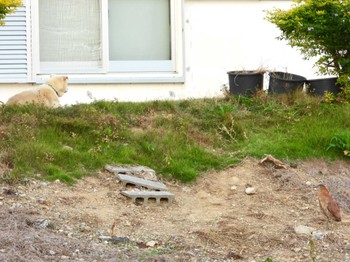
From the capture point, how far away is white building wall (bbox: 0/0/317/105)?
1434 centimetres

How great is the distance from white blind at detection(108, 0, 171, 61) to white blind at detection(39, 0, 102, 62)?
279 millimetres

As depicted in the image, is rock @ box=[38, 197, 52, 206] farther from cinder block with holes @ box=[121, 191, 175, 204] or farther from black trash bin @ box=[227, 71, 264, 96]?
black trash bin @ box=[227, 71, 264, 96]

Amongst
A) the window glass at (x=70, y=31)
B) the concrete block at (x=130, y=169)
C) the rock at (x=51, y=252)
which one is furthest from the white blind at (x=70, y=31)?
the rock at (x=51, y=252)

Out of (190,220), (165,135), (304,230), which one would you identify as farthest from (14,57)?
(304,230)

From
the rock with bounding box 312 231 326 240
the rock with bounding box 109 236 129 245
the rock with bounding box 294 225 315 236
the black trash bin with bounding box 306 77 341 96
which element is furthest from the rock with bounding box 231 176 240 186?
the black trash bin with bounding box 306 77 341 96

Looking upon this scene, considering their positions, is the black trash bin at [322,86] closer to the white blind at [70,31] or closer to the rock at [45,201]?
the white blind at [70,31]

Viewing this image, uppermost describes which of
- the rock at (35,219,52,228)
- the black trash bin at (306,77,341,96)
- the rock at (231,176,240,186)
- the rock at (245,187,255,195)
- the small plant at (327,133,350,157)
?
the black trash bin at (306,77,341,96)

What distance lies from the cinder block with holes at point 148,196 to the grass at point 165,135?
2.16 feet

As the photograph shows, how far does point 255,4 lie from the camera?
1452 cm

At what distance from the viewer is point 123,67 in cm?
1445

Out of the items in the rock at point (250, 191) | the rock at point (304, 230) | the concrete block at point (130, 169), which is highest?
the concrete block at point (130, 169)

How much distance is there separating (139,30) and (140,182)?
5.28 meters

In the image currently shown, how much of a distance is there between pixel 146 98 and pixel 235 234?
19.0ft

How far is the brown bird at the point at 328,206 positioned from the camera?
9016 millimetres
